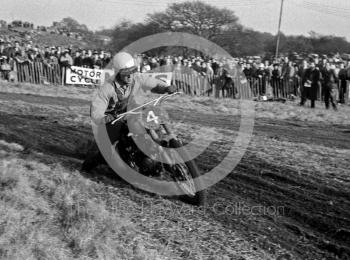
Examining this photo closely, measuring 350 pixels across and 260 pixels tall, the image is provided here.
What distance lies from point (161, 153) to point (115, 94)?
3.37 feet

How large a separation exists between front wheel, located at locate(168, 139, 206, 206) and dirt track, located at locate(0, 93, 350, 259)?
0.62 ft

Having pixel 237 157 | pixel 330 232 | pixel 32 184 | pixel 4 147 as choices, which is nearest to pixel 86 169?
pixel 32 184

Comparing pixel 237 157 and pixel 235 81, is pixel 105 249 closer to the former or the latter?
pixel 237 157

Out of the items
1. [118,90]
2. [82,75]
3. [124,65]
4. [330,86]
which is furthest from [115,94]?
[82,75]

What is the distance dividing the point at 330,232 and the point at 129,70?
115 inches

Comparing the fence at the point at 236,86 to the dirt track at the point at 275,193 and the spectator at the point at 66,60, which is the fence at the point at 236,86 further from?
the dirt track at the point at 275,193

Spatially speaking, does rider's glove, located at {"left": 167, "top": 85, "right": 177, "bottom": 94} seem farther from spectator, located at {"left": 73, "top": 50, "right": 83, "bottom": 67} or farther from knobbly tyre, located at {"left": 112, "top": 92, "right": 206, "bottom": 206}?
spectator, located at {"left": 73, "top": 50, "right": 83, "bottom": 67}

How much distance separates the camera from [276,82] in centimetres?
2166

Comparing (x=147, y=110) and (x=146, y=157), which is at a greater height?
(x=147, y=110)

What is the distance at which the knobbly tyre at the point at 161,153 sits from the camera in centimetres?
579

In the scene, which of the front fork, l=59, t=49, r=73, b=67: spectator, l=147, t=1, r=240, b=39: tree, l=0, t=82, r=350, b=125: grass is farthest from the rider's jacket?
l=147, t=1, r=240, b=39: tree

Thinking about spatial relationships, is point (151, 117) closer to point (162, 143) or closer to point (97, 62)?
point (162, 143)

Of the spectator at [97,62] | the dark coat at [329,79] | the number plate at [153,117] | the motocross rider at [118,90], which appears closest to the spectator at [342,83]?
the dark coat at [329,79]

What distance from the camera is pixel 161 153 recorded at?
5.93 m
